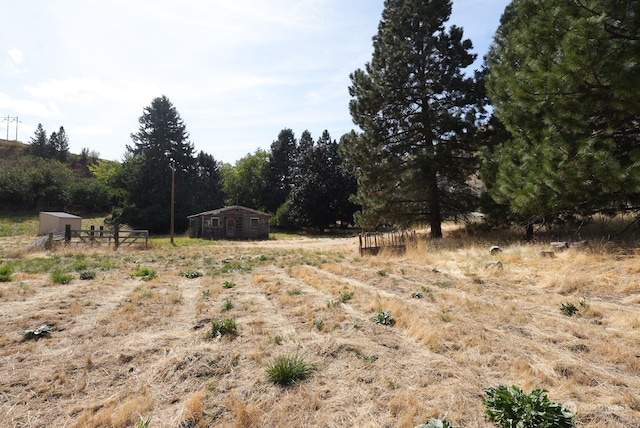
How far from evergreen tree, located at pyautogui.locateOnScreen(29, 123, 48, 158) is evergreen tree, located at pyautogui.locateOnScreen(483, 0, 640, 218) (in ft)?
316

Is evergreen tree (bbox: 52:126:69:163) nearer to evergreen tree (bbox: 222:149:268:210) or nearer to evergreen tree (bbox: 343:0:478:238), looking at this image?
evergreen tree (bbox: 222:149:268:210)

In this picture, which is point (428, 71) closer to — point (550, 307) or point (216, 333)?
point (550, 307)

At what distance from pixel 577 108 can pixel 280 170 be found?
53.8m

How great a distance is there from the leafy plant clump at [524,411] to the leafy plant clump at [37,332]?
5.96 meters

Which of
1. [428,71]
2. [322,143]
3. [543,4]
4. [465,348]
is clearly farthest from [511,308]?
[322,143]

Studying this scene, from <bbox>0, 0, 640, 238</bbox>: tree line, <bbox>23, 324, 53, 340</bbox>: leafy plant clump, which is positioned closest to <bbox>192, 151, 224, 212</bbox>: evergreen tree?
<bbox>0, 0, 640, 238</bbox>: tree line

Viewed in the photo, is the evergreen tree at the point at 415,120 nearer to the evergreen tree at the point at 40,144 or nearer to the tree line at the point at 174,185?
the tree line at the point at 174,185

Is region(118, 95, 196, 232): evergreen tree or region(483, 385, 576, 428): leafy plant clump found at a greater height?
region(118, 95, 196, 232): evergreen tree

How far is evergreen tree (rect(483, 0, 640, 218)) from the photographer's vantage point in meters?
7.94

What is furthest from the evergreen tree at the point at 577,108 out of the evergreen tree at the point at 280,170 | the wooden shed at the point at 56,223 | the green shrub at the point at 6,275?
the evergreen tree at the point at 280,170

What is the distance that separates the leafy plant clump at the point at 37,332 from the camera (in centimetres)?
505

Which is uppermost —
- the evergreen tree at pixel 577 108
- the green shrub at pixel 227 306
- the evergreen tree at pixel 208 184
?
the evergreen tree at pixel 208 184

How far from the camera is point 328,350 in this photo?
4.58 m

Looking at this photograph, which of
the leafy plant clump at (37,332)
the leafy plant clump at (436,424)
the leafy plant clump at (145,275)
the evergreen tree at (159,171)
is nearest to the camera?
the leafy plant clump at (436,424)
